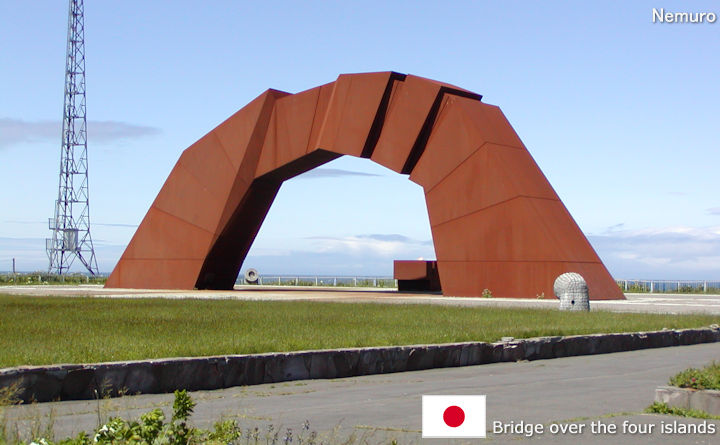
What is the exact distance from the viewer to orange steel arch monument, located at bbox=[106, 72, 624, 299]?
28453 mm

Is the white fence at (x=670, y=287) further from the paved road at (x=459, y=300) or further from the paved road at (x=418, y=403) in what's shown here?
the paved road at (x=418, y=403)

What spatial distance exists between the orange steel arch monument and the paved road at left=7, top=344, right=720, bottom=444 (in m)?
16.2

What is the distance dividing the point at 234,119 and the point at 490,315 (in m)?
20.5

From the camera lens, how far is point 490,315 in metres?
17.9

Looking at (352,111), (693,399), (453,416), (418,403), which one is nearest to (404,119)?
(352,111)

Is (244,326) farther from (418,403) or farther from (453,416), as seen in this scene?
(453,416)

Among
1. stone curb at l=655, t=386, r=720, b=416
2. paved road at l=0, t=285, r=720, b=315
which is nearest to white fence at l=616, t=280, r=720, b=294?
paved road at l=0, t=285, r=720, b=315

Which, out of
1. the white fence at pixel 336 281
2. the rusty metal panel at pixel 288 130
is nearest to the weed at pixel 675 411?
the rusty metal panel at pixel 288 130

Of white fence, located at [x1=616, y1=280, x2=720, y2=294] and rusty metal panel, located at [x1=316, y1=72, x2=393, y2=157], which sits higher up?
rusty metal panel, located at [x1=316, y1=72, x2=393, y2=157]

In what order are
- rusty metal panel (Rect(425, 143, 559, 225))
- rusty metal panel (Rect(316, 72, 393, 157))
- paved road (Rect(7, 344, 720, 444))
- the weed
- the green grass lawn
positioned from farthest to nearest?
rusty metal panel (Rect(316, 72, 393, 157)) → rusty metal panel (Rect(425, 143, 559, 225)) → the green grass lawn → the weed → paved road (Rect(7, 344, 720, 444))

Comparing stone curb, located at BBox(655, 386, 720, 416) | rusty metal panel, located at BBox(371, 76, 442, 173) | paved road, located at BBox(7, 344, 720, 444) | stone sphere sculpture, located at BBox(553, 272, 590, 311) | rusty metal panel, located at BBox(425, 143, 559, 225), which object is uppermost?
rusty metal panel, located at BBox(371, 76, 442, 173)

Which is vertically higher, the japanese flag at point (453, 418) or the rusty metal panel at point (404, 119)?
the rusty metal panel at point (404, 119)

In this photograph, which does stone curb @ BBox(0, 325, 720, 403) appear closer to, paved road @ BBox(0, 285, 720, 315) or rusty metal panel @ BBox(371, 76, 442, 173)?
paved road @ BBox(0, 285, 720, 315)

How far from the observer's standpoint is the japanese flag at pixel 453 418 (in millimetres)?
6309
